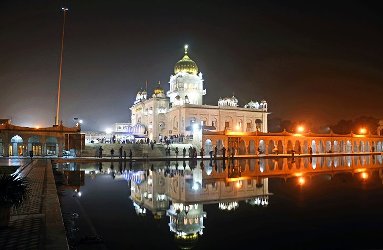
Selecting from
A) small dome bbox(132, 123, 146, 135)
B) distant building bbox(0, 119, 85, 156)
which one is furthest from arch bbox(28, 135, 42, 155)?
small dome bbox(132, 123, 146, 135)

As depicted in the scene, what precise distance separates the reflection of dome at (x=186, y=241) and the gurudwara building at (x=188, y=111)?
4637 cm

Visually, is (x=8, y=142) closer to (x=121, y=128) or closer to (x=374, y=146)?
(x=121, y=128)

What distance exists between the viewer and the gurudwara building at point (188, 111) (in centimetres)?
5606

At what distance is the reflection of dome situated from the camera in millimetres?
7090

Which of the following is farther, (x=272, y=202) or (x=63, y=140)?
(x=63, y=140)

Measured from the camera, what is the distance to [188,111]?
54656 millimetres

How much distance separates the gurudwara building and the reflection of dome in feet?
152

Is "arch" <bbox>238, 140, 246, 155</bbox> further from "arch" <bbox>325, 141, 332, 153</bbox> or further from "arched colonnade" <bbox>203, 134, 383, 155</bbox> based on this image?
"arch" <bbox>325, 141, 332, 153</bbox>

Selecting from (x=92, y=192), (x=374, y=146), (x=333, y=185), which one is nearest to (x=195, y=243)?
(x=92, y=192)

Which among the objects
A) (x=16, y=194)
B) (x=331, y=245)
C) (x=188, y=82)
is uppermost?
(x=188, y=82)

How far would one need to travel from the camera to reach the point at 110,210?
10.8 metres

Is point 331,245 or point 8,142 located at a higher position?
point 8,142

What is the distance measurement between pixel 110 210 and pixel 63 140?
99.0ft

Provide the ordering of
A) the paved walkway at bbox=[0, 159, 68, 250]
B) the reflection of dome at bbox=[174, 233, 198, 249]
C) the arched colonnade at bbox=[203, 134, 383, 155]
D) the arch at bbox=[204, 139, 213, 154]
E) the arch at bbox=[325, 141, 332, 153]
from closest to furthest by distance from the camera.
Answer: the paved walkway at bbox=[0, 159, 68, 250], the reflection of dome at bbox=[174, 233, 198, 249], the arch at bbox=[204, 139, 213, 154], the arched colonnade at bbox=[203, 134, 383, 155], the arch at bbox=[325, 141, 332, 153]
